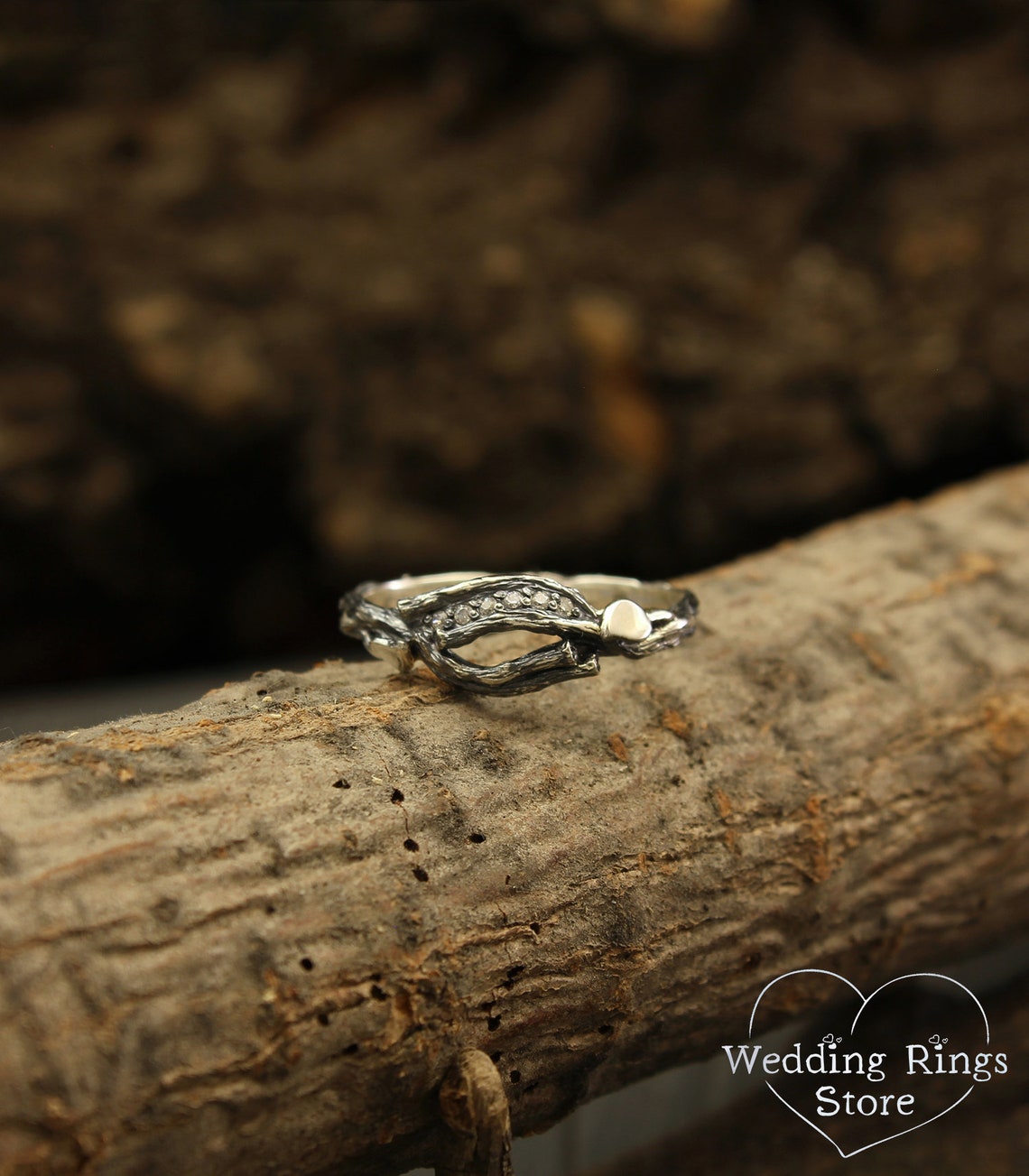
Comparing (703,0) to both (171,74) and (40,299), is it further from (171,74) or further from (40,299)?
(40,299)

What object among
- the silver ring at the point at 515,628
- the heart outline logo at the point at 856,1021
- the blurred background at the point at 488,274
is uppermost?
the blurred background at the point at 488,274

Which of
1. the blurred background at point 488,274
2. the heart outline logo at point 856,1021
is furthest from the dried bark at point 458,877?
the blurred background at point 488,274

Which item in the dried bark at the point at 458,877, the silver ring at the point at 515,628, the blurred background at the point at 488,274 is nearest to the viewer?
the dried bark at the point at 458,877

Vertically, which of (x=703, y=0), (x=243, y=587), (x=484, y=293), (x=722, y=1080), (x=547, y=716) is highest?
(x=703, y=0)

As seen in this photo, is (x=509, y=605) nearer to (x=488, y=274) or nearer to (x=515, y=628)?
(x=515, y=628)

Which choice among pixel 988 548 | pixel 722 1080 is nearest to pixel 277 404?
pixel 988 548

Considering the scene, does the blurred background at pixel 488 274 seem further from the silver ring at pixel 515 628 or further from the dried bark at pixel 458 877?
the silver ring at pixel 515 628
